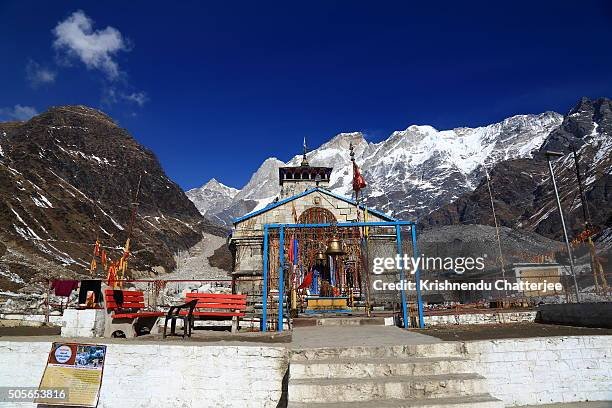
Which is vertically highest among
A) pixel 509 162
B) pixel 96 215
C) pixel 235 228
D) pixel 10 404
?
pixel 509 162

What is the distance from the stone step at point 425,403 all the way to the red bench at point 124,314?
5345mm

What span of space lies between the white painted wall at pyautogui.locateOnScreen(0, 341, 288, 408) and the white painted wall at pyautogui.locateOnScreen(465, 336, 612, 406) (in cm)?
284

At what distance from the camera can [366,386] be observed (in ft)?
14.3

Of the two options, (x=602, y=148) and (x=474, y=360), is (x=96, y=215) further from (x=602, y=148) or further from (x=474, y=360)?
(x=602, y=148)

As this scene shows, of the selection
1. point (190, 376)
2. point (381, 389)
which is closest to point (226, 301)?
point (190, 376)

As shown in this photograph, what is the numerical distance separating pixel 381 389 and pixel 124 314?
6.15 metres

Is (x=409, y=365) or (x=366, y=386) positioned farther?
(x=409, y=365)

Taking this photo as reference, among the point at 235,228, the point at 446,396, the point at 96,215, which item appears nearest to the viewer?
the point at 446,396

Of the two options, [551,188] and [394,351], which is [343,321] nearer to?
[394,351]

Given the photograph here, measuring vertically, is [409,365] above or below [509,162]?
below

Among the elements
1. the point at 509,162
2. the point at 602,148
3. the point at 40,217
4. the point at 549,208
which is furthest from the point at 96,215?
the point at 509,162

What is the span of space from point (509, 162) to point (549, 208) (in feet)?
232

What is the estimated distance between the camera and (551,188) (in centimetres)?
12544

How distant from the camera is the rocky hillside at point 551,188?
97750 mm
